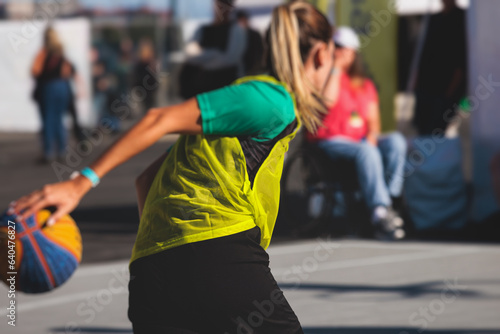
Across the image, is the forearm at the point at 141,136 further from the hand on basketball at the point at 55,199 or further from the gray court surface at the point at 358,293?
the gray court surface at the point at 358,293

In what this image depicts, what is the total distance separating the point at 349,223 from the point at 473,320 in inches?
163

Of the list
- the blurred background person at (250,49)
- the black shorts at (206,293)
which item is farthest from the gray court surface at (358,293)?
the blurred background person at (250,49)

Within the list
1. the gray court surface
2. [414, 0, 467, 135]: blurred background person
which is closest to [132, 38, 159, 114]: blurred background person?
[414, 0, 467, 135]: blurred background person

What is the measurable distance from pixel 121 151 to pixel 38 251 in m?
0.51

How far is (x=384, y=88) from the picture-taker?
35.4ft

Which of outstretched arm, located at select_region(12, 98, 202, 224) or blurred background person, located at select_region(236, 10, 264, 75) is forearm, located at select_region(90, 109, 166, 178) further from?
blurred background person, located at select_region(236, 10, 264, 75)

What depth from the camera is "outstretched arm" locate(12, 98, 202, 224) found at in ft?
8.52

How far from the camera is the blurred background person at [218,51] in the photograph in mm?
12953

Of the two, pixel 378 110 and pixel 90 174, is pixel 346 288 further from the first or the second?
pixel 90 174

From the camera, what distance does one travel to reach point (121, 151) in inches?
107

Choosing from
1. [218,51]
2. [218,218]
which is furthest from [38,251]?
[218,51]

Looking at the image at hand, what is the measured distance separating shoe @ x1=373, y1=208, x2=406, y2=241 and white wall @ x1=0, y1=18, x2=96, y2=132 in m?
16.8

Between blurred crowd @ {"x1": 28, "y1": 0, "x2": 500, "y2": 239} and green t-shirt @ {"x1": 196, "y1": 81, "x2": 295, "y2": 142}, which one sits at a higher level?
green t-shirt @ {"x1": 196, "y1": 81, "x2": 295, "y2": 142}

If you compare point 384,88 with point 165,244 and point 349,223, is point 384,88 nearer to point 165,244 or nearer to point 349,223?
point 349,223
